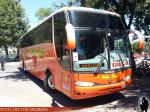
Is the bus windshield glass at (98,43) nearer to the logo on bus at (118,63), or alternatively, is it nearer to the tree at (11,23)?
the logo on bus at (118,63)

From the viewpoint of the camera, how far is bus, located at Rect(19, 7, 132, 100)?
10.1m

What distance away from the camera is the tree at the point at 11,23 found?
49531mm

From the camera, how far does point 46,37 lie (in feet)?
45.0

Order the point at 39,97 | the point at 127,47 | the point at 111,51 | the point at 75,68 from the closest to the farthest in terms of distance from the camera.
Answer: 1. the point at 75,68
2. the point at 111,51
3. the point at 127,47
4. the point at 39,97

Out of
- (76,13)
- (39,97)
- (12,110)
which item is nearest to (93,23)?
(76,13)

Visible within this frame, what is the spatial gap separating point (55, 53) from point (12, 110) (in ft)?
17.6

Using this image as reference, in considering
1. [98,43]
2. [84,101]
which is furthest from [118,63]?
[84,101]

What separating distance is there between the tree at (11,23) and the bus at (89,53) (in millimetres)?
38511

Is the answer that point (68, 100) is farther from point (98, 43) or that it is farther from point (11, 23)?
point (11, 23)

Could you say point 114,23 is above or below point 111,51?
above

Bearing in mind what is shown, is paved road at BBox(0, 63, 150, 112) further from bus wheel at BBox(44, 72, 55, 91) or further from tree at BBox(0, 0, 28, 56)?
tree at BBox(0, 0, 28, 56)

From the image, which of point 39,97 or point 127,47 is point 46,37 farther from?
point 127,47

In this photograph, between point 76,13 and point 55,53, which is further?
point 55,53

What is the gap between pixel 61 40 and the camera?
37.1ft
